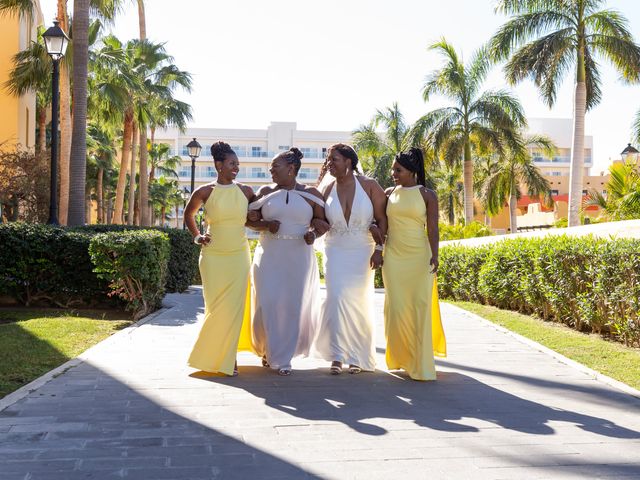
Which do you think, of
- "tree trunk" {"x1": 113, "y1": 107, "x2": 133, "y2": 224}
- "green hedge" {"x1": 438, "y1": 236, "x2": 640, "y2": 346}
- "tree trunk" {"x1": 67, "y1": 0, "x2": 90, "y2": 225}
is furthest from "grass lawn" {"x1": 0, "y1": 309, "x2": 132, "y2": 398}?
"tree trunk" {"x1": 113, "y1": 107, "x2": 133, "y2": 224}

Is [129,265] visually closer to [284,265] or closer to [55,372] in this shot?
[55,372]

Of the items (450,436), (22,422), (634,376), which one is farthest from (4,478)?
(634,376)

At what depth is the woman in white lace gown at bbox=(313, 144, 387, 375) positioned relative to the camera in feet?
23.4

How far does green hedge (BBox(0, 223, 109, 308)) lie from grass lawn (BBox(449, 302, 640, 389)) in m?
6.67

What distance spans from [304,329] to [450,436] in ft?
A: 8.92

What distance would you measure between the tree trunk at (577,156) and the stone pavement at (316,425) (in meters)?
17.9

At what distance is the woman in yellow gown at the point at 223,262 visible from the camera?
6969 millimetres

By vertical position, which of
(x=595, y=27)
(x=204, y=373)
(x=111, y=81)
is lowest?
(x=204, y=373)

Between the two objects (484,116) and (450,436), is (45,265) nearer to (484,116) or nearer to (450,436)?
(450,436)

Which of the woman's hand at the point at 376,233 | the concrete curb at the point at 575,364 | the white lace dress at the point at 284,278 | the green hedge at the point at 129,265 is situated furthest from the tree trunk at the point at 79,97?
the woman's hand at the point at 376,233

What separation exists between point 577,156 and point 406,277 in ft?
63.3

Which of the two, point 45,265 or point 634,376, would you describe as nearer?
point 634,376

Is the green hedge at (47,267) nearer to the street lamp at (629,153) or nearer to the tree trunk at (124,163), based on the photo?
the tree trunk at (124,163)

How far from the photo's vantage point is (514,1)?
84.3 ft
